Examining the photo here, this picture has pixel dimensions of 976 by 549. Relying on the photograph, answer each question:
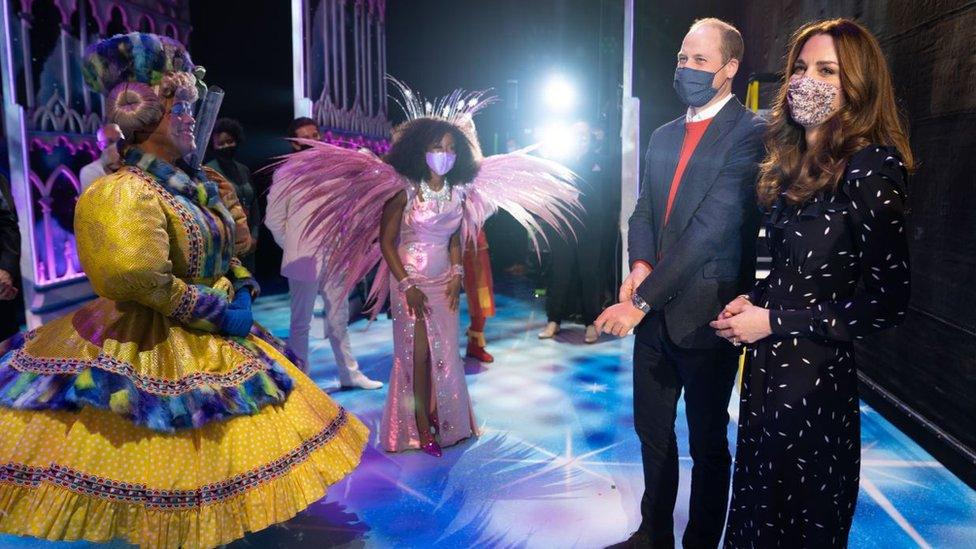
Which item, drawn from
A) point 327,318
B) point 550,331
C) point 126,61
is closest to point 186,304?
point 126,61

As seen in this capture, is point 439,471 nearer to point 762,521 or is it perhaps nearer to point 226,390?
point 226,390

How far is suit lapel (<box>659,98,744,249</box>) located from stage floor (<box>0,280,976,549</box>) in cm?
133

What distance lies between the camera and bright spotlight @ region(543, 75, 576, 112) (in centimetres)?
953

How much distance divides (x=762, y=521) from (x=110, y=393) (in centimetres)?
179

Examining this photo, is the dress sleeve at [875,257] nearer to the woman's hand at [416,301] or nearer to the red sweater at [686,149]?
the red sweater at [686,149]

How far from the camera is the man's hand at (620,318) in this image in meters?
2.11

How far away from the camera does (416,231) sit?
3549 millimetres

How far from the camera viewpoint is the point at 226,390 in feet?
6.73

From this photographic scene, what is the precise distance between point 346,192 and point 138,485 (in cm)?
197

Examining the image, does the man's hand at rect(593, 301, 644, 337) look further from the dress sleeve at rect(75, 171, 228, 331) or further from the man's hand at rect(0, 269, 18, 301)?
the man's hand at rect(0, 269, 18, 301)

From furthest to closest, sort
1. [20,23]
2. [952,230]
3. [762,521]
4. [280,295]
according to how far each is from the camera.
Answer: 1. [280,295]
2. [20,23]
3. [952,230]
4. [762,521]

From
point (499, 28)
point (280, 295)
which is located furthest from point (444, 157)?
point (499, 28)

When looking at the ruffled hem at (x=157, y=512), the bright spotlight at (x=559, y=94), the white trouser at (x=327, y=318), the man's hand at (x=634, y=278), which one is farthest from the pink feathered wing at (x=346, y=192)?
the bright spotlight at (x=559, y=94)

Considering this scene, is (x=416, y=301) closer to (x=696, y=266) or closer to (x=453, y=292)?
(x=453, y=292)
